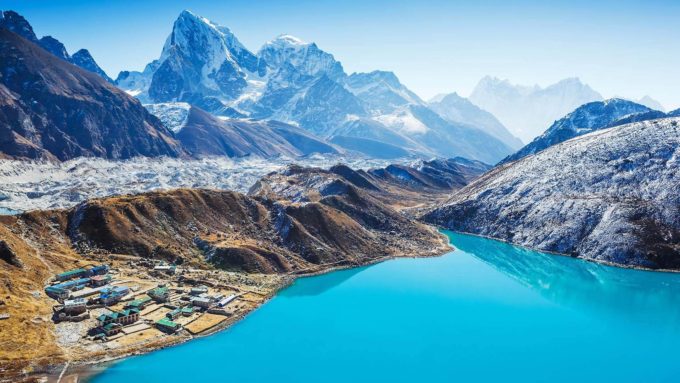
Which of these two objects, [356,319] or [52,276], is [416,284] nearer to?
[356,319]

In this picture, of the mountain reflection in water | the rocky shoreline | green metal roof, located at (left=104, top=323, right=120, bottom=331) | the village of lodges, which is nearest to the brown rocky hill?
the rocky shoreline

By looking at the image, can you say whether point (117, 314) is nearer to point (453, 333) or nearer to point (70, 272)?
point (70, 272)

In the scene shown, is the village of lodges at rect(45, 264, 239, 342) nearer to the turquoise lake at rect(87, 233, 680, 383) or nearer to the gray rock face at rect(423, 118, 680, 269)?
the turquoise lake at rect(87, 233, 680, 383)

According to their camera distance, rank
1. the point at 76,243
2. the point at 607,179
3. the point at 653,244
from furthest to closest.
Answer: the point at 607,179, the point at 653,244, the point at 76,243

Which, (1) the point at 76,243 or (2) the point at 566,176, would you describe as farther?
(2) the point at 566,176

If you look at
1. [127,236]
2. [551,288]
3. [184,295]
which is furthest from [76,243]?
[551,288]

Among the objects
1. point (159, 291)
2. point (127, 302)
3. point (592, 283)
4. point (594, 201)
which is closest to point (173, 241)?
point (159, 291)

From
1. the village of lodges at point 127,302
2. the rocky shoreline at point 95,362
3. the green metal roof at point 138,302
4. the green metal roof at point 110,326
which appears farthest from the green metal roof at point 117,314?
the rocky shoreline at point 95,362
